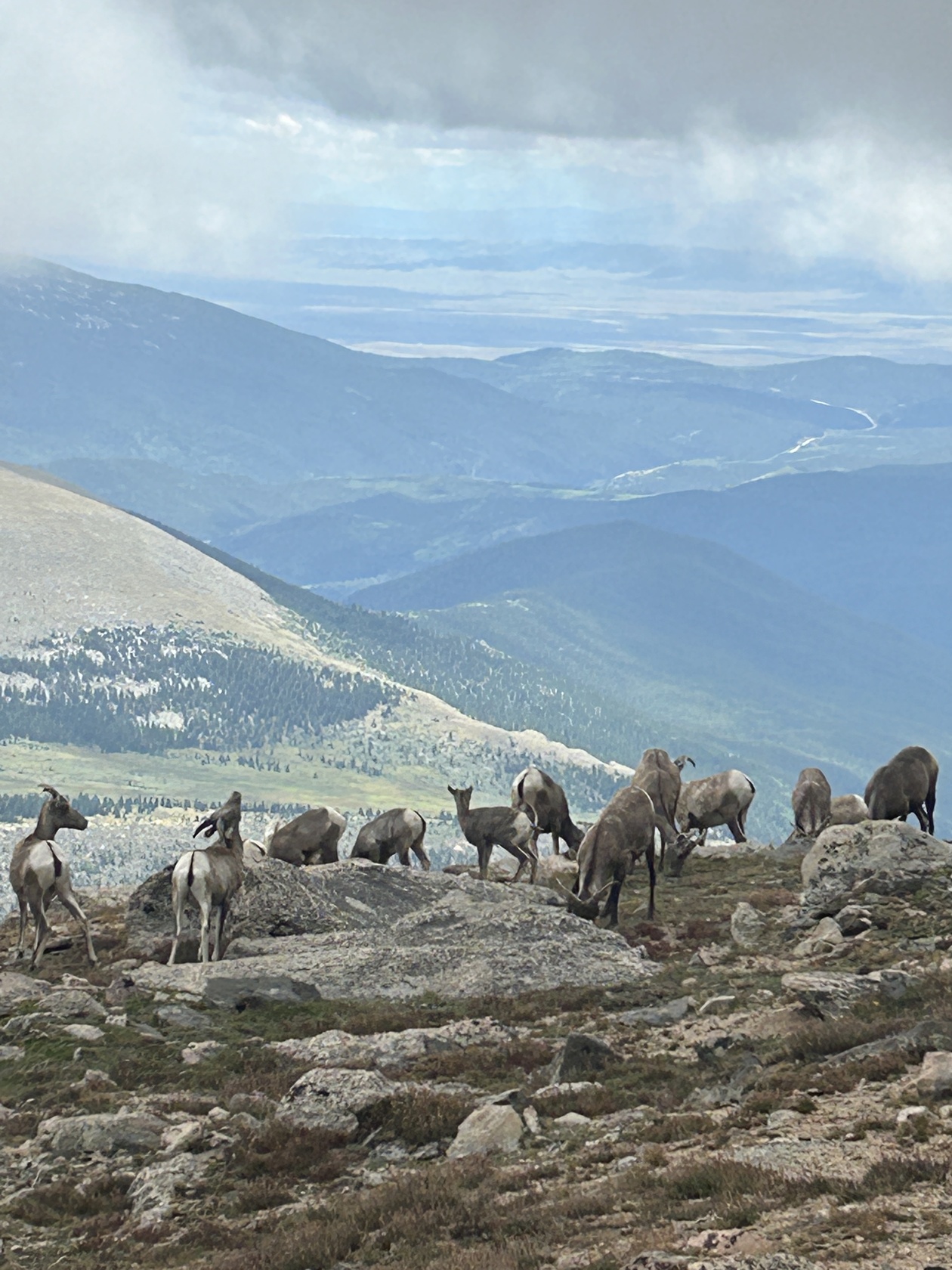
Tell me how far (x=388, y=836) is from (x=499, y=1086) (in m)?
22.6

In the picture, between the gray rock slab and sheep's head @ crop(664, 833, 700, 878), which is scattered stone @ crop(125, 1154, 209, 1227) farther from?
sheep's head @ crop(664, 833, 700, 878)

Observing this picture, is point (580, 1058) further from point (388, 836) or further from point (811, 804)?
point (811, 804)

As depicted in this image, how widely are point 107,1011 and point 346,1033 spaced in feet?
16.3

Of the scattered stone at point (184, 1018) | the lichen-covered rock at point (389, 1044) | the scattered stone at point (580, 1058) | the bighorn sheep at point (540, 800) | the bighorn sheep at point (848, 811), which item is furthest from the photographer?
the bighorn sheep at point (848, 811)

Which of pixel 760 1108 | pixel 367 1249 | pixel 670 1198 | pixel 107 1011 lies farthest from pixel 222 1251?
pixel 107 1011

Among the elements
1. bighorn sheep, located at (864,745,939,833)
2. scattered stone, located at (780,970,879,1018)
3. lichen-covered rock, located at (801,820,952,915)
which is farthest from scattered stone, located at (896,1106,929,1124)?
bighorn sheep, located at (864,745,939,833)

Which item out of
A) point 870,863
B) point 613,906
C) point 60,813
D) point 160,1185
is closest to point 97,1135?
point 160,1185

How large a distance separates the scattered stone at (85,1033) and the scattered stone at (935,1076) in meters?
14.3

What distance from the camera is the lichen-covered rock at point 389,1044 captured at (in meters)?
24.9

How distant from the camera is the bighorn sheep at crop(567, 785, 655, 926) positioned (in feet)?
116

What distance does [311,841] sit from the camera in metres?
45.8

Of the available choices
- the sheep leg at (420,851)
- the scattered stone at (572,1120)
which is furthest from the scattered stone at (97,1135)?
the sheep leg at (420,851)

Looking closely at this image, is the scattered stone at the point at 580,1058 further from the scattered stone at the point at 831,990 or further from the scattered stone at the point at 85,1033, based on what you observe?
the scattered stone at the point at 85,1033

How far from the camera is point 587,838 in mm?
35906
